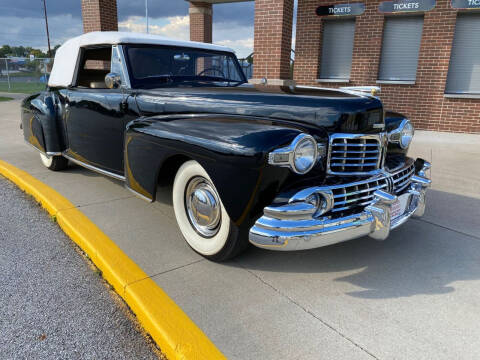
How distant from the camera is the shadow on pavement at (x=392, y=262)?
2520 mm

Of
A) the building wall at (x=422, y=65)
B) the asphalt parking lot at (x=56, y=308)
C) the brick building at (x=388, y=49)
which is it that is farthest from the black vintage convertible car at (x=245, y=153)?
the building wall at (x=422, y=65)

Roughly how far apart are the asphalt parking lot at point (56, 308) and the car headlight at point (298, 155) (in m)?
1.24

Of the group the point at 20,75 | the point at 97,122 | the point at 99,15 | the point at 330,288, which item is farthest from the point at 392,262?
the point at 20,75

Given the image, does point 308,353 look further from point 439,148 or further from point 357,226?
point 439,148

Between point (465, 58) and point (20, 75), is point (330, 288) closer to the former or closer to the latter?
point (465, 58)

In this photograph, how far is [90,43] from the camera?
4.11m

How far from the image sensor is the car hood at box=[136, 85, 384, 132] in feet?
8.39

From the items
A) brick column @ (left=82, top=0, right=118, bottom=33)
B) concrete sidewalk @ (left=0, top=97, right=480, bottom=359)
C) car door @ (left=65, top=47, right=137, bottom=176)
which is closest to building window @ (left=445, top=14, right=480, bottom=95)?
concrete sidewalk @ (left=0, top=97, right=480, bottom=359)

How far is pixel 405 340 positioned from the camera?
1976 millimetres

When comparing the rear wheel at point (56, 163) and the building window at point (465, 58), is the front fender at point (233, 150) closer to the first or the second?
Answer: the rear wheel at point (56, 163)

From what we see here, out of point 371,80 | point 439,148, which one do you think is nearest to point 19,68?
point 371,80

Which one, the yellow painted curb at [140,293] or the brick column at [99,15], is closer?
the yellow painted curb at [140,293]

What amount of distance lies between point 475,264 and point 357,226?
119cm

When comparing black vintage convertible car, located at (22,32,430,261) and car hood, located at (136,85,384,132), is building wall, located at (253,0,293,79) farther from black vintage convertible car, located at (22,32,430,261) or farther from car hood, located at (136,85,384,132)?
car hood, located at (136,85,384,132)
